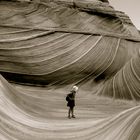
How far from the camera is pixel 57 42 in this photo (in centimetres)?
411

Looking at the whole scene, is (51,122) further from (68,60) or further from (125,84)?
(125,84)

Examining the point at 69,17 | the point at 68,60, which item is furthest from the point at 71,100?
the point at 69,17

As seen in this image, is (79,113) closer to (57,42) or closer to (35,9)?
(57,42)

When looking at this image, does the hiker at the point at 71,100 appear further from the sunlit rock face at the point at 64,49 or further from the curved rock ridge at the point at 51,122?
the sunlit rock face at the point at 64,49

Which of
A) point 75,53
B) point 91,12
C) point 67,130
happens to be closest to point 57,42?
point 75,53

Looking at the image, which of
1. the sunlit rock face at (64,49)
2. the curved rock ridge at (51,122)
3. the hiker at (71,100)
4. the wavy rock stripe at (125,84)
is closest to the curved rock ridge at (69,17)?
the sunlit rock face at (64,49)

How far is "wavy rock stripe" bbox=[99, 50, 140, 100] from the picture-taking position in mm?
4039

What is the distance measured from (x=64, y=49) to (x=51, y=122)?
4.17 feet

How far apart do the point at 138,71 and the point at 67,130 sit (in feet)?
4.97

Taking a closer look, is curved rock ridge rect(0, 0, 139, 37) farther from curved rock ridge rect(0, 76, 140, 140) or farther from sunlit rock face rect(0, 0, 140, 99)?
curved rock ridge rect(0, 76, 140, 140)

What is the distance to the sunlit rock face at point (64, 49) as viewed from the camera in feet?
12.6

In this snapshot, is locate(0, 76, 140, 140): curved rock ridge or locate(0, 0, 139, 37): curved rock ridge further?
locate(0, 0, 139, 37): curved rock ridge

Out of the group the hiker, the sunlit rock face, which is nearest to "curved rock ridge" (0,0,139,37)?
the sunlit rock face

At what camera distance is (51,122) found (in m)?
2.89
